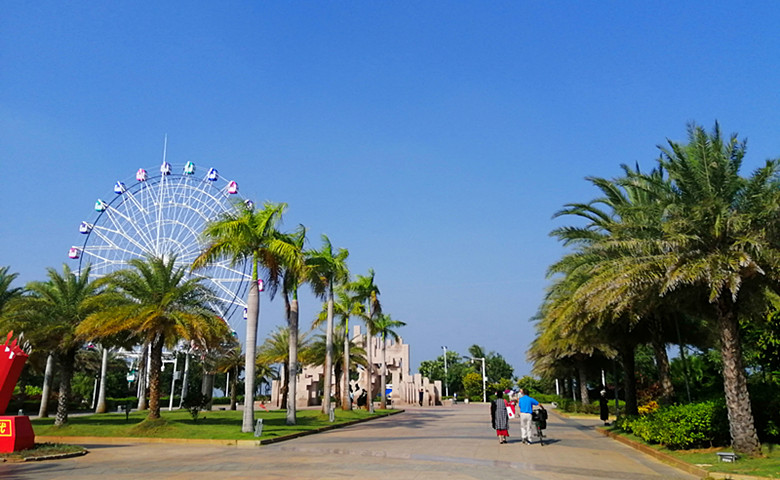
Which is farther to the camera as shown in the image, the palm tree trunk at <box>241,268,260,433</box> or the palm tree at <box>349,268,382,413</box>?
the palm tree at <box>349,268,382,413</box>

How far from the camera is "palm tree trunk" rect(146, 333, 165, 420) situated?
79.0 feet

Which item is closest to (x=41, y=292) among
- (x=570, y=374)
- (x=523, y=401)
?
(x=523, y=401)

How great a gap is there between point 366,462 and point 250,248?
11615 millimetres

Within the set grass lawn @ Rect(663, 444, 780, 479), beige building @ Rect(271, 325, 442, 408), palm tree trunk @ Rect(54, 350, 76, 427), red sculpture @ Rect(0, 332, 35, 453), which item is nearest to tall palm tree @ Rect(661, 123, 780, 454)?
grass lawn @ Rect(663, 444, 780, 479)

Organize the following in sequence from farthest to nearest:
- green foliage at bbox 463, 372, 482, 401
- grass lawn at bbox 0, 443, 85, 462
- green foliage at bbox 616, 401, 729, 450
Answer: green foliage at bbox 463, 372, 482, 401
green foliage at bbox 616, 401, 729, 450
grass lawn at bbox 0, 443, 85, 462

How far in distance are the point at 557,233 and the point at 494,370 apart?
319 ft

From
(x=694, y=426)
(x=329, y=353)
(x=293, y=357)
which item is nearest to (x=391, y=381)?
(x=329, y=353)

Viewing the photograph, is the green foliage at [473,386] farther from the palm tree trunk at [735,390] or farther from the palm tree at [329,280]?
the palm tree trunk at [735,390]

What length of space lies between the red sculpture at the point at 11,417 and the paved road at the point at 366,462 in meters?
1.53

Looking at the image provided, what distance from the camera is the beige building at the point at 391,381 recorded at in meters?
64.2

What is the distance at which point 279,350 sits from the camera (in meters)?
46.8

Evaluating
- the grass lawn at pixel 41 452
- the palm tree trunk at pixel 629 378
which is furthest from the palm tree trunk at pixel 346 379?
the grass lawn at pixel 41 452

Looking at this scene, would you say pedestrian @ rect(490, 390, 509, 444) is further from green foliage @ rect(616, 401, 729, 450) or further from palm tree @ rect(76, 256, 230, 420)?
palm tree @ rect(76, 256, 230, 420)

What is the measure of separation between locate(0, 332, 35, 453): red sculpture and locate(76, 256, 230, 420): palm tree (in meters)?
6.19
